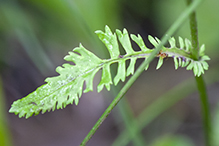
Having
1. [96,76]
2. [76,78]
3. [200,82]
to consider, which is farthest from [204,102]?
[96,76]

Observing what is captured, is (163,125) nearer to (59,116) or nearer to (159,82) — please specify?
(159,82)

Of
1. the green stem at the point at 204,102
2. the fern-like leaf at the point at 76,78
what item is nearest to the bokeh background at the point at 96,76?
the green stem at the point at 204,102

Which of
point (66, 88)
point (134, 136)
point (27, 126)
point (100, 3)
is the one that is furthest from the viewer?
point (27, 126)

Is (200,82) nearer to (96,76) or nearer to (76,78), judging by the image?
(76,78)

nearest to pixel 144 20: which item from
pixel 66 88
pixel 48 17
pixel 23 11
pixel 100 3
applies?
pixel 100 3

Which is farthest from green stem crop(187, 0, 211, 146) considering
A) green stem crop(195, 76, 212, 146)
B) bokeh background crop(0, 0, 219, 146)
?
bokeh background crop(0, 0, 219, 146)

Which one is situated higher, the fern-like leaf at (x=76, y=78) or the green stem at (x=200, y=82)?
the green stem at (x=200, y=82)

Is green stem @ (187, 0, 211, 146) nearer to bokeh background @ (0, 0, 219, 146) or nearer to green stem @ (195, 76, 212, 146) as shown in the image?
green stem @ (195, 76, 212, 146)

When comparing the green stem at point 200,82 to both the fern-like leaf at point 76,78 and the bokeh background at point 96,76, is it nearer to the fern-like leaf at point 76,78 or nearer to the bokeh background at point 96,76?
the fern-like leaf at point 76,78
